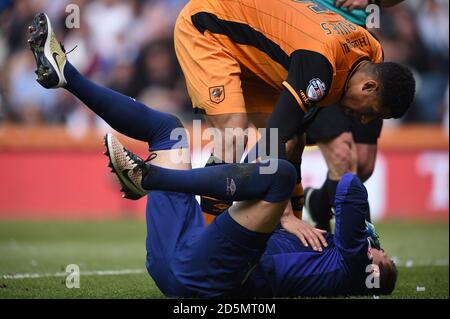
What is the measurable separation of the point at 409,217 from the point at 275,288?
7127 millimetres

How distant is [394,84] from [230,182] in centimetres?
140

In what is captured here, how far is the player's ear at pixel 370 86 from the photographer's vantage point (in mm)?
4969

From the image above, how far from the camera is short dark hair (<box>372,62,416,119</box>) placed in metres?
4.89

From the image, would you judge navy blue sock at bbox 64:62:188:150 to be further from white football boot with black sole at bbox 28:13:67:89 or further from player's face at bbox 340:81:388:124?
player's face at bbox 340:81:388:124

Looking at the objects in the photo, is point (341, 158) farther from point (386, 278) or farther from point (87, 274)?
point (87, 274)

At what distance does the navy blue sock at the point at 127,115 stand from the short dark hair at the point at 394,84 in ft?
4.26

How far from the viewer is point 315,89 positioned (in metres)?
4.82

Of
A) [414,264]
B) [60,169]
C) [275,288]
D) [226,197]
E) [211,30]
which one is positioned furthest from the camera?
[60,169]

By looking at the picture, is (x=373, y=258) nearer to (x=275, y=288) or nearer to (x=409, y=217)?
(x=275, y=288)

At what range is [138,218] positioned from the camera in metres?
11.5

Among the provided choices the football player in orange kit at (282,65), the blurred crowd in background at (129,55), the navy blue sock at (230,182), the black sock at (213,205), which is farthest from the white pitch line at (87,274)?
the blurred crowd in background at (129,55)

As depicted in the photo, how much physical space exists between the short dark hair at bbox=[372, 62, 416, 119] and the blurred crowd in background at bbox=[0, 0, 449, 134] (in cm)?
688

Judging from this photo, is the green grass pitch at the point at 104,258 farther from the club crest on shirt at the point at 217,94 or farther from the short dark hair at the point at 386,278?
the club crest on shirt at the point at 217,94
